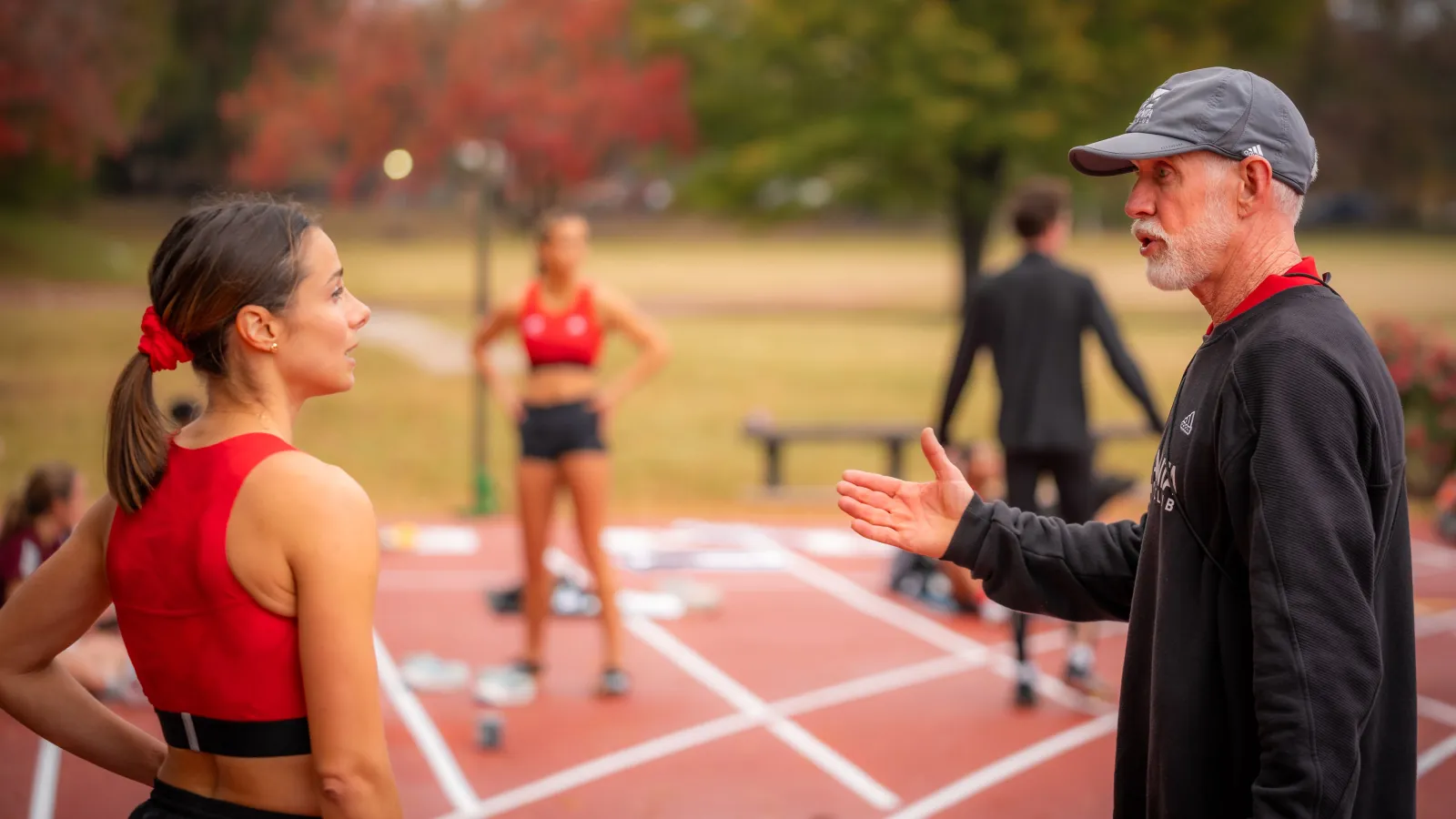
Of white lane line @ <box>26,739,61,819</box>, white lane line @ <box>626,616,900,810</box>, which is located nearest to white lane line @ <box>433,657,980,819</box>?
white lane line @ <box>626,616,900,810</box>

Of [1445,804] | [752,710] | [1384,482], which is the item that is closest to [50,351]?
[752,710]

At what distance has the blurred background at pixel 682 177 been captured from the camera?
20.6 metres

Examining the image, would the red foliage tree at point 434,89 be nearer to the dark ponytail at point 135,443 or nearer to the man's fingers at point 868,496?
the man's fingers at point 868,496

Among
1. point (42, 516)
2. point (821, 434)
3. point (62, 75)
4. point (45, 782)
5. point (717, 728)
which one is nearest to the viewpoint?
point (45, 782)

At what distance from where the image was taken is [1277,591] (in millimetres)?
2102

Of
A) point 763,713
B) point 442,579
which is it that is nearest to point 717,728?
point 763,713

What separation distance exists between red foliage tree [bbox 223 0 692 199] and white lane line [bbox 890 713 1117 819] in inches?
1769

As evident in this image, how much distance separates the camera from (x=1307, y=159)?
2.43 meters

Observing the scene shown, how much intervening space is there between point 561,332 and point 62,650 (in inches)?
184

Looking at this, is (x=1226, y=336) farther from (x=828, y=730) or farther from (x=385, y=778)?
(x=828, y=730)

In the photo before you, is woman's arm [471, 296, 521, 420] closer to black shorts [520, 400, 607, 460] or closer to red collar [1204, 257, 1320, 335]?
black shorts [520, 400, 607, 460]

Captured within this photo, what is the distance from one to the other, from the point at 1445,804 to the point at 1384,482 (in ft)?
14.0

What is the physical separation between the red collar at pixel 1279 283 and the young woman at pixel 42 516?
5.82 m

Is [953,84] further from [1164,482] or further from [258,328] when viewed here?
[258,328]
